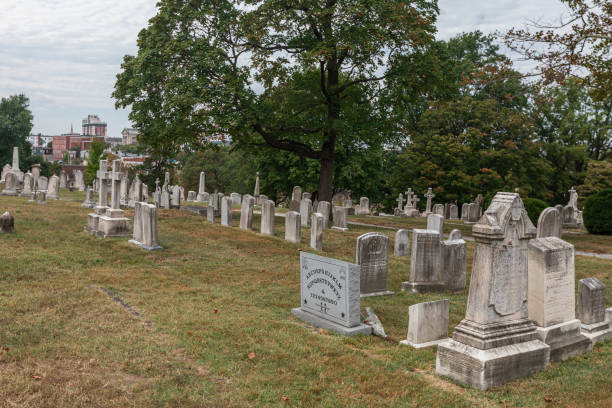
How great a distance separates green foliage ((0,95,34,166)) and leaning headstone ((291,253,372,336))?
43.7 meters

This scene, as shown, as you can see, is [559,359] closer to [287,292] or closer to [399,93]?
[287,292]

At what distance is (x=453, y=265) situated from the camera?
10625 millimetres

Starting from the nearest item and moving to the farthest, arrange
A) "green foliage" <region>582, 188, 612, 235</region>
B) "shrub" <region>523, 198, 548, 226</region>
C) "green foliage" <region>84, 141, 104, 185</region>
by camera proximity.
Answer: "shrub" <region>523, 198, 548, 226</region> → "green foliage" <region>582, 188, 612, 235</region> → "green foliage" <region>84, 141, 104, 185</region>

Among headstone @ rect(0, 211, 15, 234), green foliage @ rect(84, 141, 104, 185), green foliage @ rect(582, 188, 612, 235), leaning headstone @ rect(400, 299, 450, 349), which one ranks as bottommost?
leaning headstone @ rect(400, 299, 450, 349)

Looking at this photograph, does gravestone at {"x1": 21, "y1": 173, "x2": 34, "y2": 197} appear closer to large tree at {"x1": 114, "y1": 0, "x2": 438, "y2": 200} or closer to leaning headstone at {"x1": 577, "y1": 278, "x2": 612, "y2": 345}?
large tree at {"x1": 114, "y1": 0, "x2": 438, "y2": 200}

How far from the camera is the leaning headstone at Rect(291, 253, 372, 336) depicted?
7113mm

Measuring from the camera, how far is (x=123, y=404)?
4.54 m

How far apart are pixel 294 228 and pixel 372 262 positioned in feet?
21.0

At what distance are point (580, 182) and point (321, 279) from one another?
36.0m

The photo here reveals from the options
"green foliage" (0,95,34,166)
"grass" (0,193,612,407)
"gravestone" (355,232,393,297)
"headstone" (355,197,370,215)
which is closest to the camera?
"grass" (0,193,612,407)

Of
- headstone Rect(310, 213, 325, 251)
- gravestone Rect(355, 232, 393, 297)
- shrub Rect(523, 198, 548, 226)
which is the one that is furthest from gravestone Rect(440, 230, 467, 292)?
shrub Rect(523, 198, 548, 226)

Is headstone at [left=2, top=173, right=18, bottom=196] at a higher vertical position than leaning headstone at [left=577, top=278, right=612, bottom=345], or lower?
higher

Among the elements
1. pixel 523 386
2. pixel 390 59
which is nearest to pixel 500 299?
pixel 523 386

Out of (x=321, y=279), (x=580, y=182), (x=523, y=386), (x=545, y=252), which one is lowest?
(x=523, y=386)
